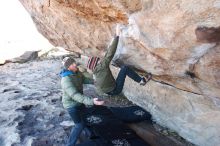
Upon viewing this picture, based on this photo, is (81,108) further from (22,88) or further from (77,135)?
(22,88)

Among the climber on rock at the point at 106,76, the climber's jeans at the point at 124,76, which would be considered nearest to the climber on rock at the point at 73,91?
the climber on rock at the point at 106,76

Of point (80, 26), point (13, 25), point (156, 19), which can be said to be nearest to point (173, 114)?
point (156, 19)

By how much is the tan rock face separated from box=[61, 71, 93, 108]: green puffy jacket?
1.19 meters

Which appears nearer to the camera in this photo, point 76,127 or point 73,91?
point 73,91

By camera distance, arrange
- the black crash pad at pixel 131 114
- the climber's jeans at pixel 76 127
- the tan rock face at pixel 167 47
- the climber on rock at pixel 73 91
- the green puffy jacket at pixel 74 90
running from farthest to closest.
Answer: the black crash pad at pixel 131 114 < the climber's jeans at pixel 76 127 < the climber on rock at pixel 73 91 < the green puffy jacket at pixel 74 90 < the tan rock face at pixel 167 47

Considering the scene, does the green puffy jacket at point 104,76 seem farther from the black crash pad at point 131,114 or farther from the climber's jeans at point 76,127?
the climber's jeans at point 76,127

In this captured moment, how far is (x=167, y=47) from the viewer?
521 cm

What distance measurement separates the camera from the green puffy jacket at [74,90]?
5738 millimetres

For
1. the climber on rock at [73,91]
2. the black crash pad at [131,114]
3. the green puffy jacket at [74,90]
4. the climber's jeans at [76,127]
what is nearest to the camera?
the green puffy jacket at [74,90]

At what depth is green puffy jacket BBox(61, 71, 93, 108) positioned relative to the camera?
5738 mm

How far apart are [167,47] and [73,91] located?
5.97 feet

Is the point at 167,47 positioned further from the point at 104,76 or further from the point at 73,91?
the point at 104,76

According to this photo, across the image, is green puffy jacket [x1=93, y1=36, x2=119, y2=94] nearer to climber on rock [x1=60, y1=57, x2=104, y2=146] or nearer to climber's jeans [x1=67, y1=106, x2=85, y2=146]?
climber on rock [x1=60, y1=57, x2=104, y2=146]

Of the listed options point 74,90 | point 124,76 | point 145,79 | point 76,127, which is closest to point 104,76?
point 124,76
